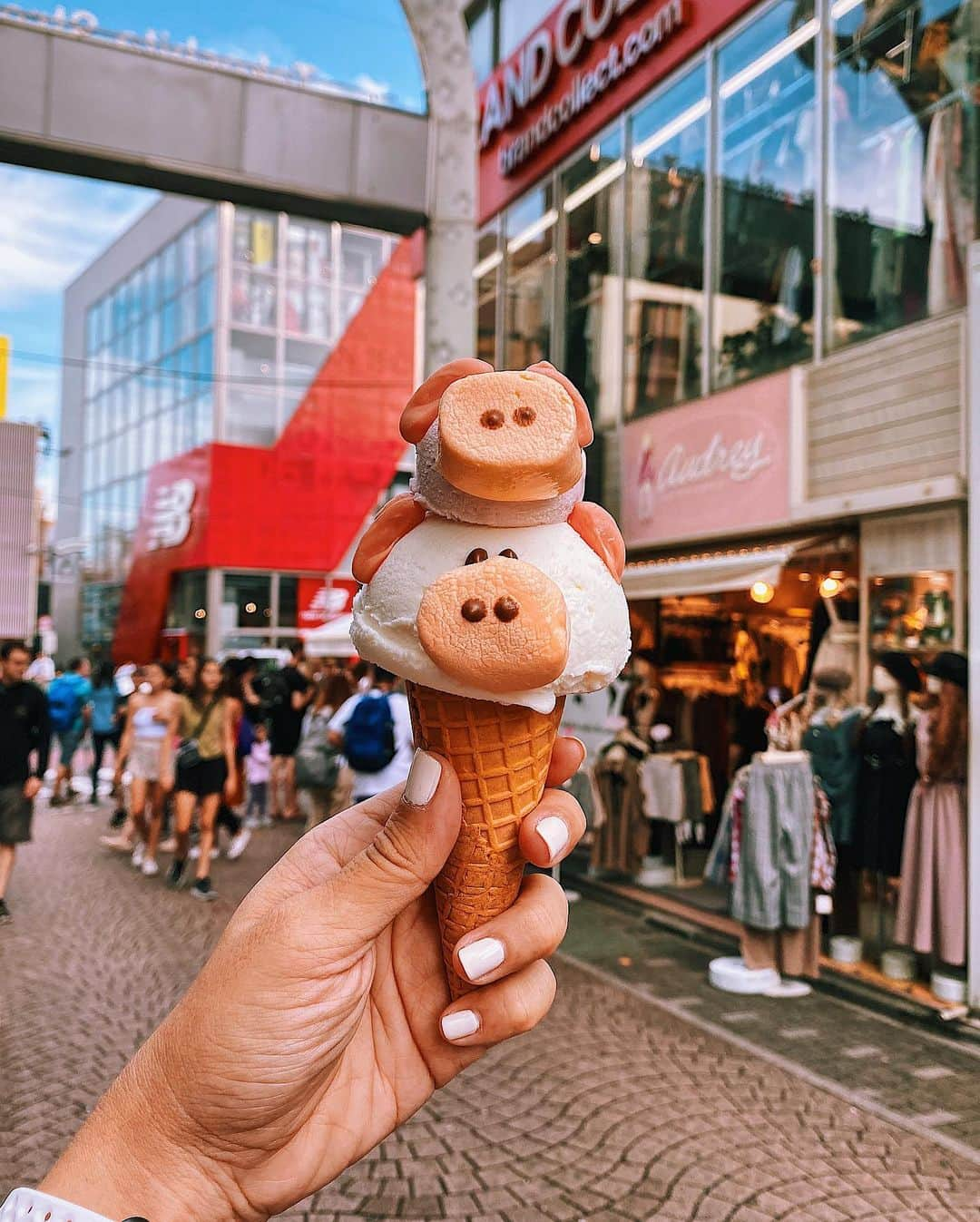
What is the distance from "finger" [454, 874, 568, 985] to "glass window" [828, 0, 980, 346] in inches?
264

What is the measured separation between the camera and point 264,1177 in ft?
5.54

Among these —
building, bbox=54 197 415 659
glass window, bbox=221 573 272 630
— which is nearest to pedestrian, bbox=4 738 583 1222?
building, bbox=54 197 415 659

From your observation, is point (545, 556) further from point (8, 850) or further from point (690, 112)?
point (690, 112)

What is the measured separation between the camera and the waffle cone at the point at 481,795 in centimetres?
183

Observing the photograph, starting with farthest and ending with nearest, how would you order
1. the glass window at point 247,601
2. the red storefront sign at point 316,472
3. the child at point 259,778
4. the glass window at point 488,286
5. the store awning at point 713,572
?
the glass window at point 247,601
the red storefront sign at point 316,472
the glass window at point 488,286
the child at point 259,778
the store awning at point 713,572

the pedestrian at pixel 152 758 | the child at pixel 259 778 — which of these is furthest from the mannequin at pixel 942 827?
the child at pixel 259 778

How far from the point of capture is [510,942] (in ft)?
5.57

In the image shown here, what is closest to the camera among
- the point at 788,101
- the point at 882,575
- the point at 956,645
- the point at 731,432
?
the point at 956,645

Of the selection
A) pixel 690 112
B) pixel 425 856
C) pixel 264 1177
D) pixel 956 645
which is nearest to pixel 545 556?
pixel 425 856

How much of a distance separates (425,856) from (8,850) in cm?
714

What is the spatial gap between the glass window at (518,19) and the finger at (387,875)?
13.1m

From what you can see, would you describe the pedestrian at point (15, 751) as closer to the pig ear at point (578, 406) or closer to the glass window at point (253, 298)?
the pig ear at point (578, 406)

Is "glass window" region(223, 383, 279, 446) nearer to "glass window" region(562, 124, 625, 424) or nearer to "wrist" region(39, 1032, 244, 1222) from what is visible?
"glass window" region(562, 124, 625, 424)

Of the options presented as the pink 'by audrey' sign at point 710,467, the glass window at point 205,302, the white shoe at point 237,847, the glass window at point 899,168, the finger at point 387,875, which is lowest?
the white shoe at point 237,847
